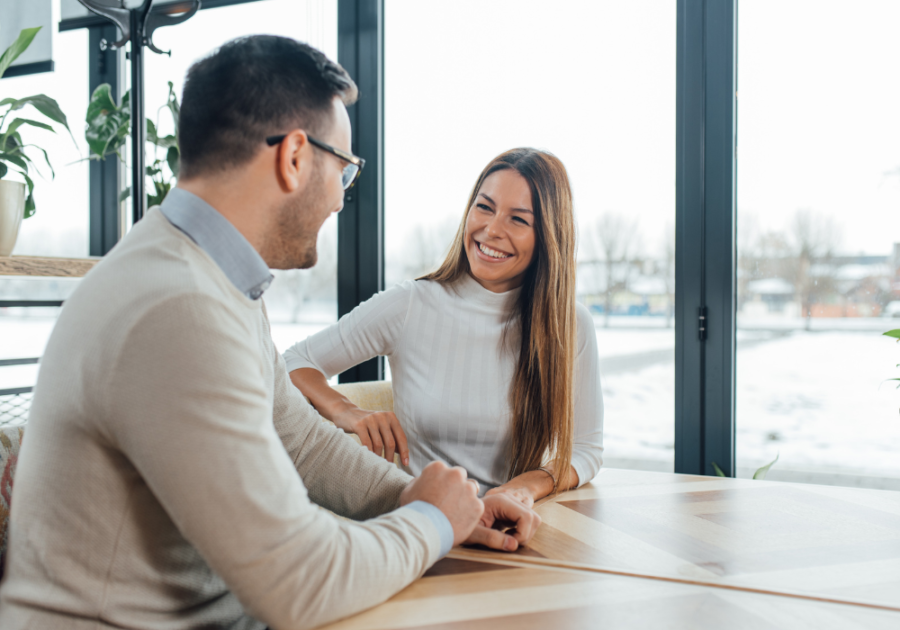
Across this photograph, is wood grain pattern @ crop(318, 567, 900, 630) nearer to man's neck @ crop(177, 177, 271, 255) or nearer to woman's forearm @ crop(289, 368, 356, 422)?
man's neck @ crop(177, 177, 271, 255)

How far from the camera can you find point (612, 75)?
85.1 inches

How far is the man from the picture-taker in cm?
64

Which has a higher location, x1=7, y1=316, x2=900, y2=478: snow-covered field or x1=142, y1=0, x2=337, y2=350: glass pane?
x1=142, y1=0, x2=337, y2=350: glass pane

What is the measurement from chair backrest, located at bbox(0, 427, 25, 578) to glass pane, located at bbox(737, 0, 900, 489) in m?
1.88

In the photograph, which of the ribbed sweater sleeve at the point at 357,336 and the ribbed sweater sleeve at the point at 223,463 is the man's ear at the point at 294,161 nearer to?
the ribbed sweater sleeve at the point at 223,463

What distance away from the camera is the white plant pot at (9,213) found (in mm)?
1828

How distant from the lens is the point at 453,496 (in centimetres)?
90

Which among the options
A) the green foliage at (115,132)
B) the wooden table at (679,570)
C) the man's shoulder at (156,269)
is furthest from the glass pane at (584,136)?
the man's shoulder at (156,269)

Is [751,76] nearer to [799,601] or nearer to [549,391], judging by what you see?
[549,391]

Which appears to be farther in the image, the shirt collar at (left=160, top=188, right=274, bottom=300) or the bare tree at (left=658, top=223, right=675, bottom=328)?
the bare tree at (left=658, top=223, right=675, bottom=328)

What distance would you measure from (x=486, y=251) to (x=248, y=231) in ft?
2.84

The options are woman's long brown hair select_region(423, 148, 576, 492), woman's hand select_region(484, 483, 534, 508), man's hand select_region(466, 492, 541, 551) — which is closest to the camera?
man's hand select_region(466, 492, 541, 551)

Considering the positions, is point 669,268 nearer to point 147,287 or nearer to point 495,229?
point 495,229

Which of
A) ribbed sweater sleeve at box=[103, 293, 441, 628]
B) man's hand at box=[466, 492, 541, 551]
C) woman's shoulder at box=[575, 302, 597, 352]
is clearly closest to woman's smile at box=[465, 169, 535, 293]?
woman's shoulder at box=[575, 302, 597, 352]
